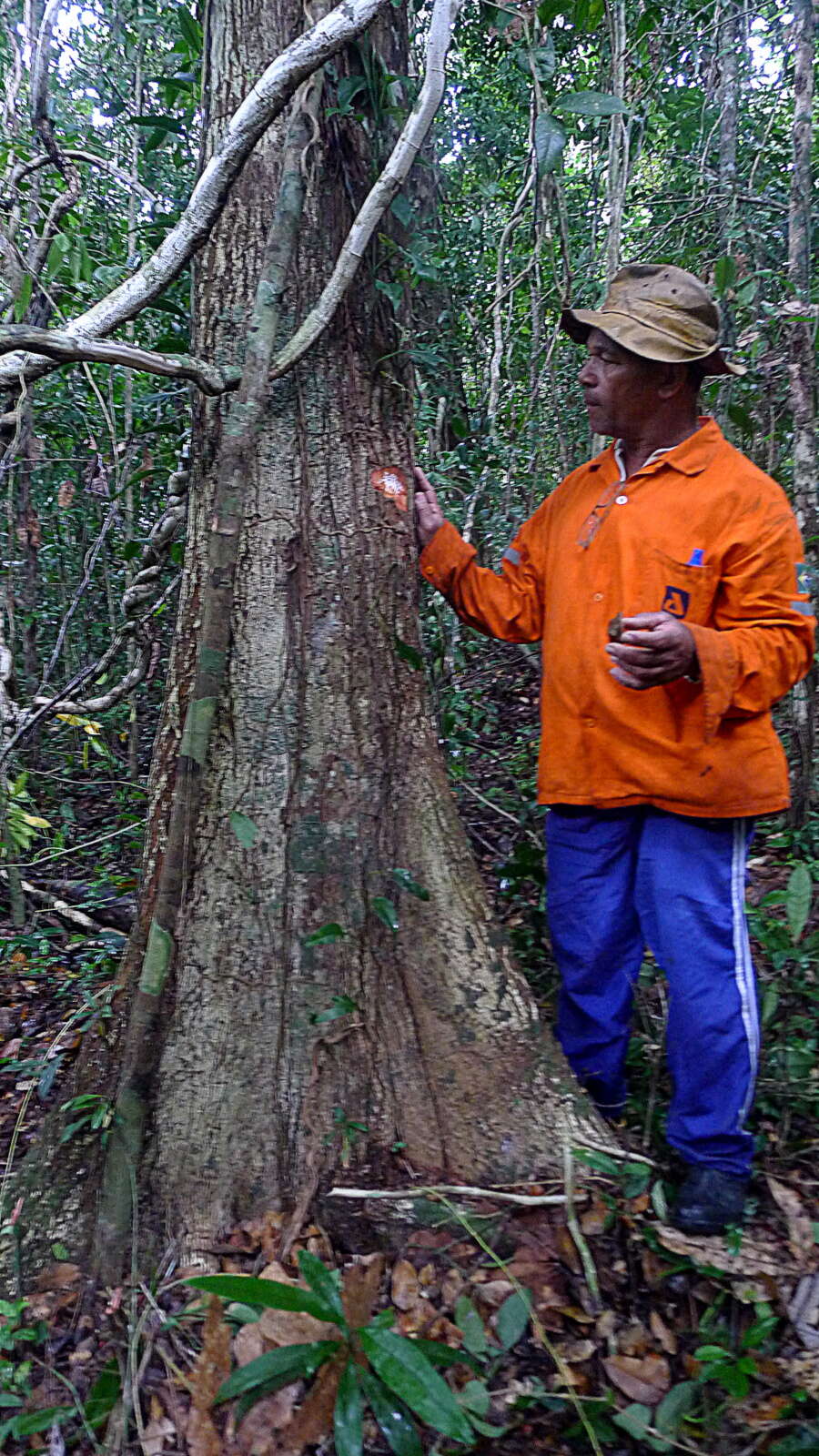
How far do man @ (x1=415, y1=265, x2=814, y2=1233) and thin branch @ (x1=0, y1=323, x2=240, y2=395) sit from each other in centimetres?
62

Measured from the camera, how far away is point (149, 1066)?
6.96 ft

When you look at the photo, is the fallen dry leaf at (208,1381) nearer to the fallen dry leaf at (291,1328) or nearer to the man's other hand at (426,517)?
the fallen dry leaf at (291,1328)

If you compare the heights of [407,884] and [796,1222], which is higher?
[407,884]

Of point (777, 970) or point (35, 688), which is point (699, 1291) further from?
point (35, 688)

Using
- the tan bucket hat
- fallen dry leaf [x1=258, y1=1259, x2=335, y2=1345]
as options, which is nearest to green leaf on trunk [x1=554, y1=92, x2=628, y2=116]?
the tan bucket hat

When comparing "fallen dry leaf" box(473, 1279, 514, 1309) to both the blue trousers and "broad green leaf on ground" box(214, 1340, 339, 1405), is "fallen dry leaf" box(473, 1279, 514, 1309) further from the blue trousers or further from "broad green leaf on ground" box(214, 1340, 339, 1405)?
the blue trousers

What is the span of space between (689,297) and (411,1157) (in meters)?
1.99

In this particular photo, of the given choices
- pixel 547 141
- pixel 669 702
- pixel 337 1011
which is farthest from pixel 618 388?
pixel 337 1011

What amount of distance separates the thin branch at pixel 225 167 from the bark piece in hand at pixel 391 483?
0.59 meters

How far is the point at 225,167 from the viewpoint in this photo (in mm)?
2152

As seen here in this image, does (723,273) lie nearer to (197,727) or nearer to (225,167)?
(225,167)

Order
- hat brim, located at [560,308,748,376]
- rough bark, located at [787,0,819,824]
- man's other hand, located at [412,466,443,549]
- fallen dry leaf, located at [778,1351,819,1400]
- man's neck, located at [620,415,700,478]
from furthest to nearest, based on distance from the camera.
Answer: rough bark, located at [787,0,819,824]
man's other hand, located at [412,466,443,549]
man's neck, located at [620,415,700,478]
hat brim, located at [560,308,748,376]
fallen dry leaf, located at [778,1351,819,1400]

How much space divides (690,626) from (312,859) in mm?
927

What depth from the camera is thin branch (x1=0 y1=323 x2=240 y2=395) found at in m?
1.92
